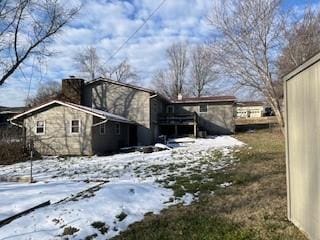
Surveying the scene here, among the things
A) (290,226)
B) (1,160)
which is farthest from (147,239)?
(1,160)

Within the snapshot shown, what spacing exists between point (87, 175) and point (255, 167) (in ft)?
19.1

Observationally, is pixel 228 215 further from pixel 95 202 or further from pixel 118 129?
pixel 118 129

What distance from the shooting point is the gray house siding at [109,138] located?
25166mm

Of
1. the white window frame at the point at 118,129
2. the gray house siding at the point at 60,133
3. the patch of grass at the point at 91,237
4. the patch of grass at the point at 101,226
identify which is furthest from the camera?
the white window frame at the point at 118,129

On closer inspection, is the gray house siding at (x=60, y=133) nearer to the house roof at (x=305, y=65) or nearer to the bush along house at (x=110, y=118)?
the bush along house at (x=110, y=118)

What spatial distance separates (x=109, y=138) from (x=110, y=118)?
6.61ft

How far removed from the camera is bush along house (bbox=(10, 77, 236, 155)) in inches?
995

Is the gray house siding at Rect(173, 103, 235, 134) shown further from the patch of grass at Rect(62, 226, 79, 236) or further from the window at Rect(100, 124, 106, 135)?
the patch of grass at Rect(62, 226, 79, 236)

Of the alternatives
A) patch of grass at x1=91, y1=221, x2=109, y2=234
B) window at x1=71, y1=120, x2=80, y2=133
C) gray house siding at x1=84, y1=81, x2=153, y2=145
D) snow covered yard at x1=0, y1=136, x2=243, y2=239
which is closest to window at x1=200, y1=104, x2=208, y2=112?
gray house siding at x1=84, y1=81, x2=153, y2=145

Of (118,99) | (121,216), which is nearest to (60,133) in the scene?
(118,99)

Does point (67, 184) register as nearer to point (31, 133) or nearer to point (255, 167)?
→ point (255, 167)

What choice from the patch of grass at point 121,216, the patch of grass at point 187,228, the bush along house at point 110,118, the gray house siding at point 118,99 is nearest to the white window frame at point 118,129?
the bush along house at point 110,118

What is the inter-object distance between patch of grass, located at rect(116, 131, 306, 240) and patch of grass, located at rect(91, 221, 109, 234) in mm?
392

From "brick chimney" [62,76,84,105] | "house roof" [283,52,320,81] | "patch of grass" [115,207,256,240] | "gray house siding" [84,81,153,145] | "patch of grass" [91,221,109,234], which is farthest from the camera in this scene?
"gray house siding" [84,81,153,145]
